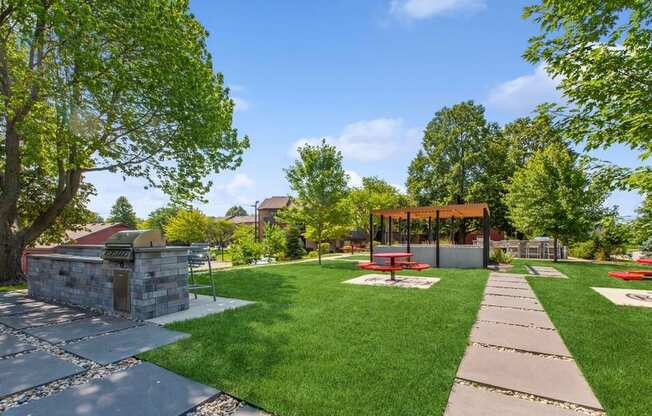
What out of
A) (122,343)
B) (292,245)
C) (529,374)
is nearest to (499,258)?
(529,374)

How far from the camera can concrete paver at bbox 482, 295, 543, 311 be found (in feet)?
22.3

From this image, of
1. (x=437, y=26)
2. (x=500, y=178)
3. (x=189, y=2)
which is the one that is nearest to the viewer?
(x=437, y=26)

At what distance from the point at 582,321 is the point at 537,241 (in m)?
18.7

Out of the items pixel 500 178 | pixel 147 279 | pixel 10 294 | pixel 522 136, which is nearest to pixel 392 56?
pixel 147 279

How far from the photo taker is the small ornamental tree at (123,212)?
2756 inches

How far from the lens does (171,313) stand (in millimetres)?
6129

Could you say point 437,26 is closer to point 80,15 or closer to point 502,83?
point 502,83

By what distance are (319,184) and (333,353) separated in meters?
12.7

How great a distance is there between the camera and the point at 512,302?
7180 millimetres

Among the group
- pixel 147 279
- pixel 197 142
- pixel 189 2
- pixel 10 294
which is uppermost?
pixel 189 2

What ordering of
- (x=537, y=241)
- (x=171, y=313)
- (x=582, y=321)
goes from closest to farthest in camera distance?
(x=582, y=321) < (x=171, y=313) < (x=537, y=241)

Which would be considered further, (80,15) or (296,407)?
(80,15)

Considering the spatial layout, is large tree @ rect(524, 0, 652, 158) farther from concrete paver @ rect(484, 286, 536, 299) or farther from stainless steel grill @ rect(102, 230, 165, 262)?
stainless steel grill @ rect(102, 230, 165, 262)

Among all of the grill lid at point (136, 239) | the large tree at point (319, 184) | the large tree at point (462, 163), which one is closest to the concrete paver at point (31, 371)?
the grill lid at point (136, 239)
